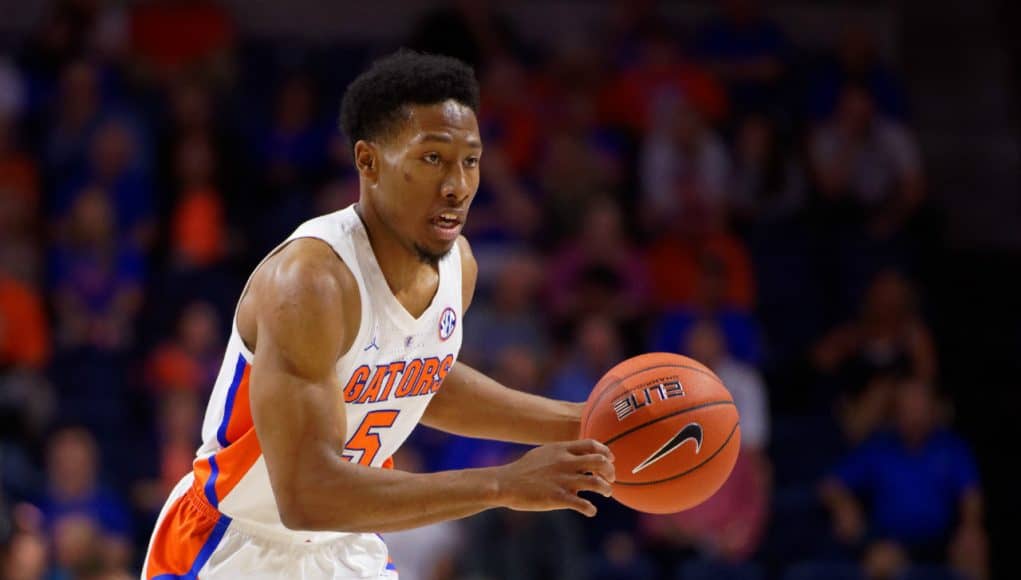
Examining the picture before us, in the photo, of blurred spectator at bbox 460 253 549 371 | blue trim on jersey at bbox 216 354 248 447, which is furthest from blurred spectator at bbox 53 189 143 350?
blue trim on jersey at bbox 216 354 248 447

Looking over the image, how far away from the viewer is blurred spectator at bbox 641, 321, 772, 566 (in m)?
8.41

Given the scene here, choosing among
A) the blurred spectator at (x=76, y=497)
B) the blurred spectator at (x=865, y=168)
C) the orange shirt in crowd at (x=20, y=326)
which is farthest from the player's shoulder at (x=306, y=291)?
the blurred spectator at (x=865, y=168)

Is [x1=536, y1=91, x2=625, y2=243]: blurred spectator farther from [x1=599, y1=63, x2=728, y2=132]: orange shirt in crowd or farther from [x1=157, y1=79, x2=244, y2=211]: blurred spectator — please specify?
[x1=157, y1=79, x2=244, y2=211]: blurred spectator

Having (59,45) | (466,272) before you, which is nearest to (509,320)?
(59,45)

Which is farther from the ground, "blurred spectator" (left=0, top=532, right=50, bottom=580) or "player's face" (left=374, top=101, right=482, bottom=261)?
"player's face" (left=374, top=101, right=482, bottom=261)

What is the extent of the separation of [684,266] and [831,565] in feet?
7.71

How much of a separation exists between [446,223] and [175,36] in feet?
23.4

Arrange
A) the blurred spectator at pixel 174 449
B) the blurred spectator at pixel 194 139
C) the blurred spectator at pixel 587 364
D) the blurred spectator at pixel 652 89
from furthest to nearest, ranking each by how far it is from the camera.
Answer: the blurred spectator at pixel 652 89, the blurred spectator at pixel 194 139, the blurred spectator at pixel 587 364, the blurred spectator at pixel 174 449

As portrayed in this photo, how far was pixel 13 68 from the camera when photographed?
9.95 m

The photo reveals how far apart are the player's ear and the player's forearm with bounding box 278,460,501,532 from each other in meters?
0.95

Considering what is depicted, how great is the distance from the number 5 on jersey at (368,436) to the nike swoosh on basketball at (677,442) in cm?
73

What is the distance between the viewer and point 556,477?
343cm

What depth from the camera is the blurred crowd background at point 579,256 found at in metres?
8.39

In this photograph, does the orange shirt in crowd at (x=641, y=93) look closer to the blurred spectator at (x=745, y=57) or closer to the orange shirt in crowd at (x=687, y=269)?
the blurred spectator at (x=745, y=57)
